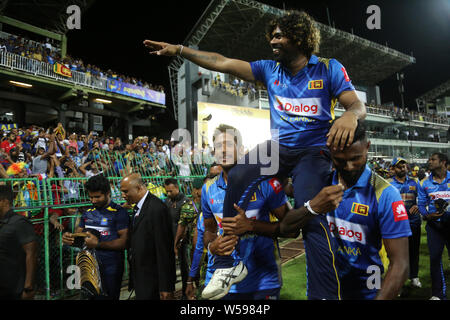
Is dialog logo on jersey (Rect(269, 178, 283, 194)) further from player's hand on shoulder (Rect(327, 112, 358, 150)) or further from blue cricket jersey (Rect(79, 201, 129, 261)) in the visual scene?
blue cricket jersey (Rect(79, 201, 129, 261))

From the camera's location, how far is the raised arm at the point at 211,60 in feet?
8.92

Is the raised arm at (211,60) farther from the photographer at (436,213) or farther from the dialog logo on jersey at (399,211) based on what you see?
the photographer at (436,213)

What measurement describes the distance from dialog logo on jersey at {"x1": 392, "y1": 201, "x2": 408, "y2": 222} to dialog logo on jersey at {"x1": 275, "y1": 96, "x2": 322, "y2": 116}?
0.88 metres

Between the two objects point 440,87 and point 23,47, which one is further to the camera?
point 440,87

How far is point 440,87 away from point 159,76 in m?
52.1

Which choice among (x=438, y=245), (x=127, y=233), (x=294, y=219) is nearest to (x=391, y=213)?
(x=294, y=219)

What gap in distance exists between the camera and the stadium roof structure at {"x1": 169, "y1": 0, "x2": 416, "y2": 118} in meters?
25.8

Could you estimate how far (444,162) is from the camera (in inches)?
219

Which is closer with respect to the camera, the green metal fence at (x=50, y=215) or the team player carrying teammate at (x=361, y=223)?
the team player carrying teammate at (x=361, y=223)

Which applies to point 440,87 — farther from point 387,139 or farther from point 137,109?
point 137,109

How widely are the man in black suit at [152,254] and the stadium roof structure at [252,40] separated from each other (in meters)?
24.7

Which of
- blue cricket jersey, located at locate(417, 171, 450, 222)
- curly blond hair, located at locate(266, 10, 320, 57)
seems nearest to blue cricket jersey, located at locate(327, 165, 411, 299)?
curly blond hair, located at locate(266, 10, 320, 57)

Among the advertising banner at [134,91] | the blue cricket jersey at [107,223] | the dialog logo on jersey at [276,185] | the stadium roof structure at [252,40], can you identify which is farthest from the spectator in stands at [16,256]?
the stadium roof structure at [252,40]

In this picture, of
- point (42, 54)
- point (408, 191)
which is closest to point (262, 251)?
point (408, 191)
